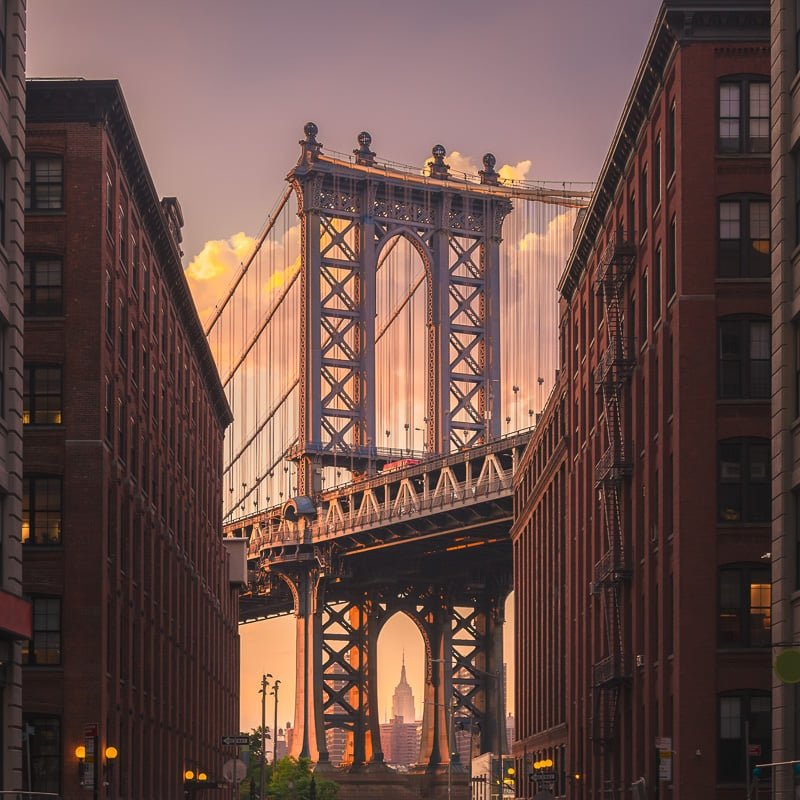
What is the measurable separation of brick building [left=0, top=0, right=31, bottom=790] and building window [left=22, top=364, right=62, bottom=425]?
20340mm

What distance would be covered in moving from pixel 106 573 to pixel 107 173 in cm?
1354

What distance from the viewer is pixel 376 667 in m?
175

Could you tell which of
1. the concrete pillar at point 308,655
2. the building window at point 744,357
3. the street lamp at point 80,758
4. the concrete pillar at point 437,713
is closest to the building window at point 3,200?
the street lamp at point 80,758

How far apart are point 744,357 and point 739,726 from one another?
10.4 metres

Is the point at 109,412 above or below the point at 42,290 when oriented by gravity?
below

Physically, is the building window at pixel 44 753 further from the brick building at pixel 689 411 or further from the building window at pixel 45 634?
the brick building at pixel 689 411

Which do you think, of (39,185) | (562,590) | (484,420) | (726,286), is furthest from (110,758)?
(484,420)

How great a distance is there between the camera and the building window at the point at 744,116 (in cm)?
5700

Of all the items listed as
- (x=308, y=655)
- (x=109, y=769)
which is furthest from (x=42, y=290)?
(x=308, y=655)

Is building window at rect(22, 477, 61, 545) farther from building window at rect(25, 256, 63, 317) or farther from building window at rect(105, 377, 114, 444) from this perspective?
building window at rect(25, 256, 63, 317)

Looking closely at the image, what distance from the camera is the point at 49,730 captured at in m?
60.3

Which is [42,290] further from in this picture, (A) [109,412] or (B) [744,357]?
(B) [744,357]

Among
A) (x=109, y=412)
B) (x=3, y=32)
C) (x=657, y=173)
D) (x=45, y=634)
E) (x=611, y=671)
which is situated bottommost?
(x=611, y=671)

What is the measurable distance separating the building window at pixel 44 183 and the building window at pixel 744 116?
21469mm
